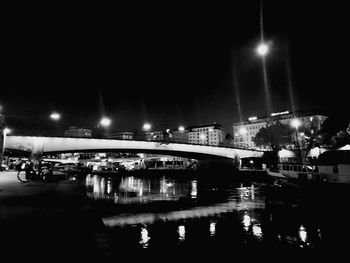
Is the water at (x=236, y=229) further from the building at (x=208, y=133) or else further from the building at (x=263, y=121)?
the building at (x=208, y=133)

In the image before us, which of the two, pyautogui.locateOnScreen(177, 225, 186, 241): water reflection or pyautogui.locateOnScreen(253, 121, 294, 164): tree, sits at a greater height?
pyautogui.locateOnScreen(253, 121, 294, 164): tree

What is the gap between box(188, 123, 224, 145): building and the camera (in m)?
179

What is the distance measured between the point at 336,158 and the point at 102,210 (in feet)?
102

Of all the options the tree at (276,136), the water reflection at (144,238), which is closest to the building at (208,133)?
the tree at (276,136)

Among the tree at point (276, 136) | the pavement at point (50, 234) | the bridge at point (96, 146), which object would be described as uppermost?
the tree at point (276, 136)

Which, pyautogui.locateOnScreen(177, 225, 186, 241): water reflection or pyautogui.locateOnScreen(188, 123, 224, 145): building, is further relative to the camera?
pyautogui.locateOnScreen(188, 123, 224, 145): building

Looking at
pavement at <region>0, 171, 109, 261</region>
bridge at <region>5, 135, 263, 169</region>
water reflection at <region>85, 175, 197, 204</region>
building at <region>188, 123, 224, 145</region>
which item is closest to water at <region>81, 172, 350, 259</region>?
pavement at <region>0, 171, 109, 261</region>

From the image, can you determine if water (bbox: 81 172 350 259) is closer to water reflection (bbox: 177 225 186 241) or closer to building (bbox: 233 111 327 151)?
water reflection (bbox: 177 225 186 241)

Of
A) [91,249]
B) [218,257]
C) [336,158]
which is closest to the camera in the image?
[91,249]

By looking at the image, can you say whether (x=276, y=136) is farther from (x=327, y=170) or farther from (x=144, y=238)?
(x=144, y=238)

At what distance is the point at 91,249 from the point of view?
5.39 meters

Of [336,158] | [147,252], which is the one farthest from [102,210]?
[336,158]

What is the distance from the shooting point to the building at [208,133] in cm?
17912

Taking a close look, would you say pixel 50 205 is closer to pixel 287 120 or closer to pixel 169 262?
pixel 169 262
